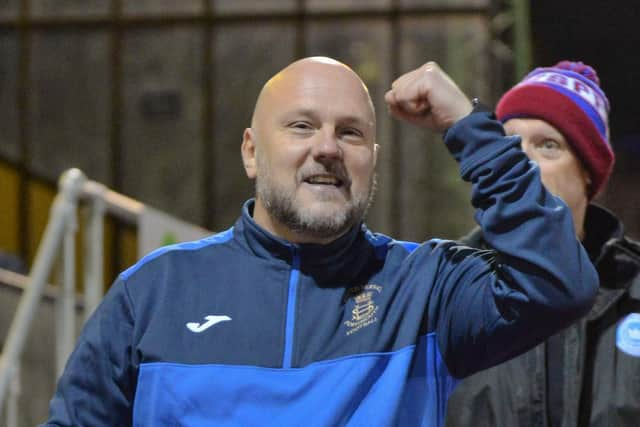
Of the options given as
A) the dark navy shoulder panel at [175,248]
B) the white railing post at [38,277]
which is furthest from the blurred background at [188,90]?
the dark navy shoulder panel at [175,248]

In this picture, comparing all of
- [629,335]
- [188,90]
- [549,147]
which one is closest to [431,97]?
[549,147]

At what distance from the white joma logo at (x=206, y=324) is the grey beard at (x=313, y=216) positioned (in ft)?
0.76

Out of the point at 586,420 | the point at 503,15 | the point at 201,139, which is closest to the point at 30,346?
the point at 503,15

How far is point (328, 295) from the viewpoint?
2316 millimetres

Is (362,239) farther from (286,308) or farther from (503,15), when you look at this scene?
(503,15)

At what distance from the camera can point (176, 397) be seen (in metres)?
2.19

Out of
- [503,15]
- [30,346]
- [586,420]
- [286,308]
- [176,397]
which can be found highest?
[503,15]

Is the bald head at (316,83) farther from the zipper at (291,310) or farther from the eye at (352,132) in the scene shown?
the zipper at (291,310)

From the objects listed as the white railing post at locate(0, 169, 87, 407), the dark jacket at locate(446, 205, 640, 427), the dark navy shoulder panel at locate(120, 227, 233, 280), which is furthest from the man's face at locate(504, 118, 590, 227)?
the white railing post at locate(0, 169, 87, 407)

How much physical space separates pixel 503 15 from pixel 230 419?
216 cm

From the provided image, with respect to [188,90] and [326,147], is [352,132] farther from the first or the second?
[188,90]

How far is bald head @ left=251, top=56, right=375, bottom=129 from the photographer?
7.79 ft

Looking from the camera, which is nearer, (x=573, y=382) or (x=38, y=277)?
(x=573, y=382)

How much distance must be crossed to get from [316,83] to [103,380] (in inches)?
29.6
